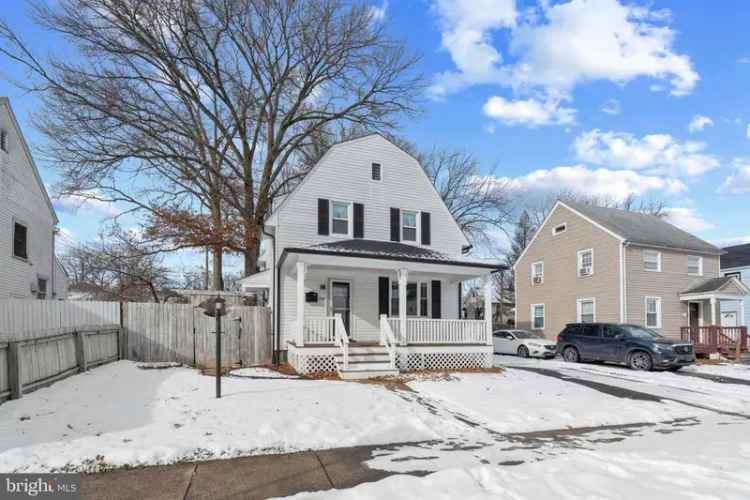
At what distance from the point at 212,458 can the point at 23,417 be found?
2.83 metres

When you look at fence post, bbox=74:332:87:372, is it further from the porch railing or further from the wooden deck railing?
the wooden deck railing

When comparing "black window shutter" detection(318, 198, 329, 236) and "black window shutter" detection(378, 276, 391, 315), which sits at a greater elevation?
"black window shutter" detection(318, 198, 329, 236)

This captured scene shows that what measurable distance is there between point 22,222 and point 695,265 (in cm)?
2846

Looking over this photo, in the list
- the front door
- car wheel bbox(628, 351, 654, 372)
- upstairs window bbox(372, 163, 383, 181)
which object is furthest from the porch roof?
car wheel bbox(628, 351, 654, 372)

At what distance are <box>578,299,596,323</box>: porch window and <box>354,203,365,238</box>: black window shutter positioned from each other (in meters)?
12.8

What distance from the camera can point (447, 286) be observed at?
1712 cm

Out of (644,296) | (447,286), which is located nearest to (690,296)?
(644,296)

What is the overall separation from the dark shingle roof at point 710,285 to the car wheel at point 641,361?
8214 mm

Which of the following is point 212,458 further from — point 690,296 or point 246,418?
point 690,296

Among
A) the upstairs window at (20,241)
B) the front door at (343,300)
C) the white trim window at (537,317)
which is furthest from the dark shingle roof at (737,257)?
the upstairs window at (20,241)

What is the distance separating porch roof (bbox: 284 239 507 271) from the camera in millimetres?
12938

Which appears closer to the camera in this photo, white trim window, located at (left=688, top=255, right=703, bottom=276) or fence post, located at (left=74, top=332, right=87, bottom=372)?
fence post, located at (left=74, top=332, right=87, bottom=372)

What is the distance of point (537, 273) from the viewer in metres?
26.3

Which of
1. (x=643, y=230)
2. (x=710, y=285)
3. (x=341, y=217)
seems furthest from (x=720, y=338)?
(x=341, y=217)
